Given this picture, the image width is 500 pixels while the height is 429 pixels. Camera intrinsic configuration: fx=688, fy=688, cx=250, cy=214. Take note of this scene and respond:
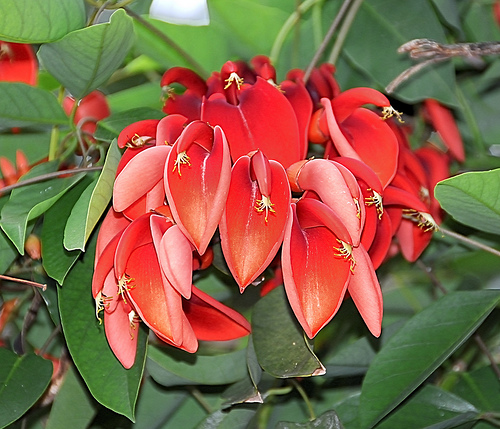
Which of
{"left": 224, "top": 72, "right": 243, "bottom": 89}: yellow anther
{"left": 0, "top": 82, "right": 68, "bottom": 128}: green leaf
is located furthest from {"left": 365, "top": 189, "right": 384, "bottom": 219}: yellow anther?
{"left": 0, "top": 82, "right": 68, "bottom": 128}: green leaf

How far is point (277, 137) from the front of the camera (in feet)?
1.22

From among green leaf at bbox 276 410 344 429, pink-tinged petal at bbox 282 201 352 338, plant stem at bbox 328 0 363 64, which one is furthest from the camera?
plant stem at bbox 328 0 363 64

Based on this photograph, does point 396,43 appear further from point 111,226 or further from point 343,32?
point 111,226

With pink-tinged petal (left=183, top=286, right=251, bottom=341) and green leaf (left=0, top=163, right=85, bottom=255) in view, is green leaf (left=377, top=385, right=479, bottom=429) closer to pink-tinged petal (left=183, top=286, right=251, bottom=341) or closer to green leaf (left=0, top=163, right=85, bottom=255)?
pink-tinged petal (left=183, top=286, right=251, bottom=341)

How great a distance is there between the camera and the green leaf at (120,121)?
0.44m

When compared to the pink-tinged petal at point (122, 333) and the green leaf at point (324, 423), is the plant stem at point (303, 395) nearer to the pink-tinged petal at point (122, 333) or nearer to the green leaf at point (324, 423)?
the green leaf at point (324, 423)

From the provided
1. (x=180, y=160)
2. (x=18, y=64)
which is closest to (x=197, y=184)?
(x=180, y=160)

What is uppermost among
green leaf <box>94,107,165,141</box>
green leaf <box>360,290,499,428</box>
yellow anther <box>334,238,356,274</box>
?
yellow anther <box>334,238,356,274</box>

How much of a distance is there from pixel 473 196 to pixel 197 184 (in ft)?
0.51

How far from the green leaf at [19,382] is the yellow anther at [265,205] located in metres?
0.20

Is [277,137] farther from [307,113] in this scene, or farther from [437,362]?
[437,362]

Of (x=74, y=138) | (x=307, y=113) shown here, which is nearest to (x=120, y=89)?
(x=74, y=138)

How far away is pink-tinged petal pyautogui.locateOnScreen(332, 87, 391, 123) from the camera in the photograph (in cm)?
40

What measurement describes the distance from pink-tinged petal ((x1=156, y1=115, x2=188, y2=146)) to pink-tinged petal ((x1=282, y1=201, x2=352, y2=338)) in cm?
8
